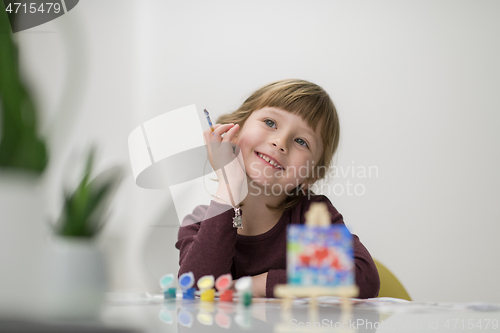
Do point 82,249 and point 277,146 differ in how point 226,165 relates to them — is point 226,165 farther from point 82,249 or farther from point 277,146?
point 82,249

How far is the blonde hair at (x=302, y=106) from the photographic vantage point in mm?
771

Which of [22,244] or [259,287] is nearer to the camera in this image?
[22,244]

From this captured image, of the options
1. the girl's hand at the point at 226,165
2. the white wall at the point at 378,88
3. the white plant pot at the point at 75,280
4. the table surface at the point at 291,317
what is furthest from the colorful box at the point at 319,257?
the white wall at the point at 378,88

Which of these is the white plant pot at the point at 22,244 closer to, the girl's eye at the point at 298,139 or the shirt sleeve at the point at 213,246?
the shirt sleeve at the point at 213,246

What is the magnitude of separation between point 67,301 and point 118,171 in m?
0.08

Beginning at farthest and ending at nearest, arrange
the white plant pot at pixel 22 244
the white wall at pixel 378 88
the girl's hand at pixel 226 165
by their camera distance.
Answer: the white wall at pixel 378 88 < the girl's hand at pixel 226 165 < the white plant pot at pixel 22 244

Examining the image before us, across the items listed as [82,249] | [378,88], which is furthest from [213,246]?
[378,88]

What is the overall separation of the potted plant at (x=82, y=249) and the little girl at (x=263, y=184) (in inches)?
15.8

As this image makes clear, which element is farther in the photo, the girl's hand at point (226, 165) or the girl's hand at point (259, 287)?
the girl's hand at point (226, 165)

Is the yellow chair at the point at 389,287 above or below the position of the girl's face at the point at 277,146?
below

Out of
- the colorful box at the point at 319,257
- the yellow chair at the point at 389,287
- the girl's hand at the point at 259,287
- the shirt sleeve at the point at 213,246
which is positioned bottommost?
the yellow chair at the point at 389,287

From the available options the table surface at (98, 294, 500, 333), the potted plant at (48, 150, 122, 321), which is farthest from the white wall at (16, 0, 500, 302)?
the potted plant at (48, 150, 122, 321)

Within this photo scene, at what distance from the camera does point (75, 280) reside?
222 millimetres

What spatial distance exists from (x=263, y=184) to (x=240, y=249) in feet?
0.45
